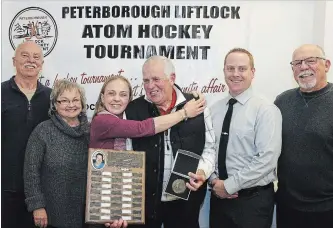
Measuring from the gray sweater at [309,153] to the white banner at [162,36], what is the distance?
2.65 feet

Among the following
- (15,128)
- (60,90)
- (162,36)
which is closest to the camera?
(60,90)

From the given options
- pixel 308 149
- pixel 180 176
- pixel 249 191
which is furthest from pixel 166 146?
pixel 308 149

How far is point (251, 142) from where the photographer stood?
8.16 ft

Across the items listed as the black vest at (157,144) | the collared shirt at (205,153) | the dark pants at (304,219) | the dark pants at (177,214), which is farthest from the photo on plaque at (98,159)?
the dark pants at (304,219)

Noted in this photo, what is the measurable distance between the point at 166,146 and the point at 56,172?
30.1 inches

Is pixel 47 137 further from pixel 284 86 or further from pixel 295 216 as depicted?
pixel 284 86

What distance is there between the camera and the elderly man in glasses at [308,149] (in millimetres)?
2475

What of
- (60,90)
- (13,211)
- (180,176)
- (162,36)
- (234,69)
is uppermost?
(162,36)

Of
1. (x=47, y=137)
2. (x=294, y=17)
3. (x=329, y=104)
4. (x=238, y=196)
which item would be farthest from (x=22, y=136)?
(x=294, y=17)

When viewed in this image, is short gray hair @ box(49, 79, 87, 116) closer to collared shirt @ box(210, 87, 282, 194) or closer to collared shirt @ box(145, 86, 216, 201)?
collared shirt @ box(145, 86, 216, 201)

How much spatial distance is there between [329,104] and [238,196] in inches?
34.1

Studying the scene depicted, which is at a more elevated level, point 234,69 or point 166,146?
point 234,69

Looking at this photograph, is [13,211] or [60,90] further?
[13,211]

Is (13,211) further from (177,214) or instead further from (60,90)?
(177,214)
